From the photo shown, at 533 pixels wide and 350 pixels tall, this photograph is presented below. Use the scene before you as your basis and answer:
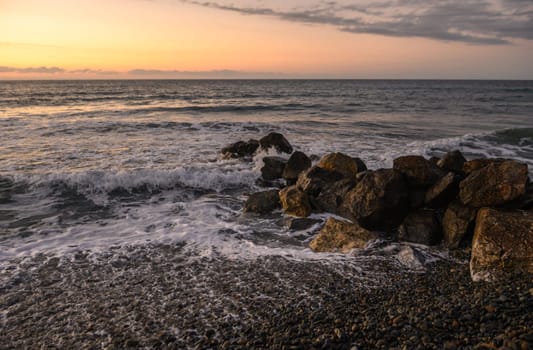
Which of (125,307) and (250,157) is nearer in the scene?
(125,307)

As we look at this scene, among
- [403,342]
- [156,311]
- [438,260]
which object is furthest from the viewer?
[438,260]

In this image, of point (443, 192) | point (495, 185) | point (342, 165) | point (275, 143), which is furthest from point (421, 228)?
point (275, 143)

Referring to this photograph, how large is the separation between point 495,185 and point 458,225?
933mm

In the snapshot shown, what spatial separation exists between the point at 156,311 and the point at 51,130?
64.4 feet

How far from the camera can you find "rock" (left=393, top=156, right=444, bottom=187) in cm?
772

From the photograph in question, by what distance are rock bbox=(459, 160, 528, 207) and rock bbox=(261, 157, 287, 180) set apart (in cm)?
570

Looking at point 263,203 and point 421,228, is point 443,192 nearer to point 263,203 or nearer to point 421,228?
point 421,228

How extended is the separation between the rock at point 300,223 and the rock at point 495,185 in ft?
9.66

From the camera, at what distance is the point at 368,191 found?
7.50 metres

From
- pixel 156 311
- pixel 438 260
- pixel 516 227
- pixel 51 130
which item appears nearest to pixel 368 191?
pixel 438 260

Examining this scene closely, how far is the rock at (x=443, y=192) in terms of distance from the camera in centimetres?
727

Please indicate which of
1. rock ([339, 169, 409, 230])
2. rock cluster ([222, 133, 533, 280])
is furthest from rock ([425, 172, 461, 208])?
rock ([339, 169, 409, 230])

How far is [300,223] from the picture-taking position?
821cm

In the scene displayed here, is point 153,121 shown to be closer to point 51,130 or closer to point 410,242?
point 51,130
